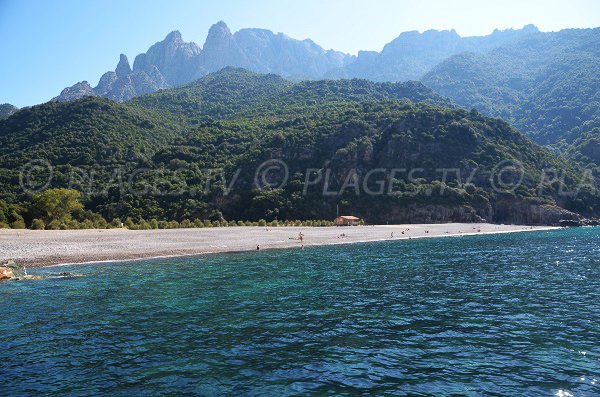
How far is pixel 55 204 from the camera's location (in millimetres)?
61875

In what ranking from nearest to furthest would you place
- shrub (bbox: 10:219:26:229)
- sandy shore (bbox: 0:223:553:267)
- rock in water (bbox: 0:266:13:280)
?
1. rock in water (bbox: 0:266:13:280)
2. sandy shore (bbox: 0:223:553:267)
3. shrub (bbox: 10:219:26:229)

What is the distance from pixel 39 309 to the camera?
17.5 meters

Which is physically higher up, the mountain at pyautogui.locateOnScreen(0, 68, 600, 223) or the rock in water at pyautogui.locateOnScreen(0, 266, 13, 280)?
the mountain at pyautogui.locateOnScreen(0, 68, 600, 223)

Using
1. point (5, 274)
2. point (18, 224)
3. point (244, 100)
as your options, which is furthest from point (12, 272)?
point (244, 100)

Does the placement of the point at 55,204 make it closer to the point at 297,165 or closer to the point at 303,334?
the point at 303,334

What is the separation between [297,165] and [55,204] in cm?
6335

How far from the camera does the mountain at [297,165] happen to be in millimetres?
94375

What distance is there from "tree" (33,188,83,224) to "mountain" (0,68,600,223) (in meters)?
18.8

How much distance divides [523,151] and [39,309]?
129 metres

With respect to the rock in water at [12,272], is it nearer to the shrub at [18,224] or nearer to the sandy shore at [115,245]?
the sandy shore at [115,245]

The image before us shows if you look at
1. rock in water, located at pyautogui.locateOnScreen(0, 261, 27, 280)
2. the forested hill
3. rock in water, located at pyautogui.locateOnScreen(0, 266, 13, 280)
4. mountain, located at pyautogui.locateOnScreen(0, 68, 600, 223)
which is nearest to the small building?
mountain, located at pyautogui.locateOnScreen(0, 68, 600, 223)

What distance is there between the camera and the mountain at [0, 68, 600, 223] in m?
94.4

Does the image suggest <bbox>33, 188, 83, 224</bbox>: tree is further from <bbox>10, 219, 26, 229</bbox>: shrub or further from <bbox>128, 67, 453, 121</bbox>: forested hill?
<bbox>128, 67, 453, 121</bbox>: forested hill

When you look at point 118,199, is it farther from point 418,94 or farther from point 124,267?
point 418,94
